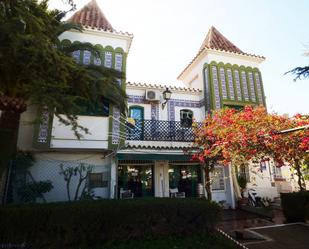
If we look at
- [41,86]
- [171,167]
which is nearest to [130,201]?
[41,86]

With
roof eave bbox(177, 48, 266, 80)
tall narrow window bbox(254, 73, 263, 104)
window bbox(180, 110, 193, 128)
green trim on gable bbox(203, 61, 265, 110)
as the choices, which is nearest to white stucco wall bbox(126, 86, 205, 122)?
window bbox(180, 110, 193, 128)

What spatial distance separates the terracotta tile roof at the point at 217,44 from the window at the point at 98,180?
10470 millimetres

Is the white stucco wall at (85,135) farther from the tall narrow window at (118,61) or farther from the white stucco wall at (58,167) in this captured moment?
the tall narrow window at (118,61)

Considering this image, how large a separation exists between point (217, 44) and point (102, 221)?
1516 centimetres

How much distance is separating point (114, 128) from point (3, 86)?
5.47 m

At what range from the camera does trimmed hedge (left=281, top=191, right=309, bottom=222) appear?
10.6 meters

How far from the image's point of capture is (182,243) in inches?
271

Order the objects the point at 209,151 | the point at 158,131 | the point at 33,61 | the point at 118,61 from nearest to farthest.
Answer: the point at 33,61 < the point at 209,151 < the point at 118,61 < the point at 158,131

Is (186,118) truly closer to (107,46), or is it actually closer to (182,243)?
(107,46)

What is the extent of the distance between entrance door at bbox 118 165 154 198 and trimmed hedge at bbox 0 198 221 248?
633 centimetres

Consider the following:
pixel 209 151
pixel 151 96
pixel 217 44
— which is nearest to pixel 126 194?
pixel 209 151

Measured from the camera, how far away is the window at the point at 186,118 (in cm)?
1525

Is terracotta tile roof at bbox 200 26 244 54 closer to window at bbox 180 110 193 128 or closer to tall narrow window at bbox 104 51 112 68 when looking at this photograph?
window at bbox 180 110 193 128

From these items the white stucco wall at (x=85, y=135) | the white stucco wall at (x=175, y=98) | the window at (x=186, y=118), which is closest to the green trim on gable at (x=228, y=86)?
the white stucco wall at (x=175, y=98)
